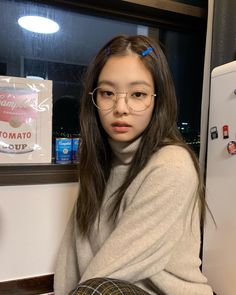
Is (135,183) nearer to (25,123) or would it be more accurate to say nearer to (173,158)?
(173,158)

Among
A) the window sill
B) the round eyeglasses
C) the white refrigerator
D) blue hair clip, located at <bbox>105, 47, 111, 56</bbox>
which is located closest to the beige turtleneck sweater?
the round eyeglasses

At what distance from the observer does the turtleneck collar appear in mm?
885

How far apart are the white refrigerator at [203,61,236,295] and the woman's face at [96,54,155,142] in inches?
22.2

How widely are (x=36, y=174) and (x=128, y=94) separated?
0.70 meters

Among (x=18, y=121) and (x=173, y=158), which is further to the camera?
(x=18, y=121)

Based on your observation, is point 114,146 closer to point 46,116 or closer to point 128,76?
point 128,76

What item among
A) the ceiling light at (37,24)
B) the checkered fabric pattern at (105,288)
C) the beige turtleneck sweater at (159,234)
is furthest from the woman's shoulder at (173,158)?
the ceiling light at (37,24)

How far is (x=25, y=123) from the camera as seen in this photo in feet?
4.44

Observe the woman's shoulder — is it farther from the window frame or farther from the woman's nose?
the window frame

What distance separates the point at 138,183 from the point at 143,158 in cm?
7

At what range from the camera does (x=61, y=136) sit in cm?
146

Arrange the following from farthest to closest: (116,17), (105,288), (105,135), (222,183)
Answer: (116,17)
(222,183)
(105,135)
(105,288)

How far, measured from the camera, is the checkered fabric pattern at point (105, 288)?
2.21ft

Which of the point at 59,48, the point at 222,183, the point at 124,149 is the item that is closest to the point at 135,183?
the point at 124,149
